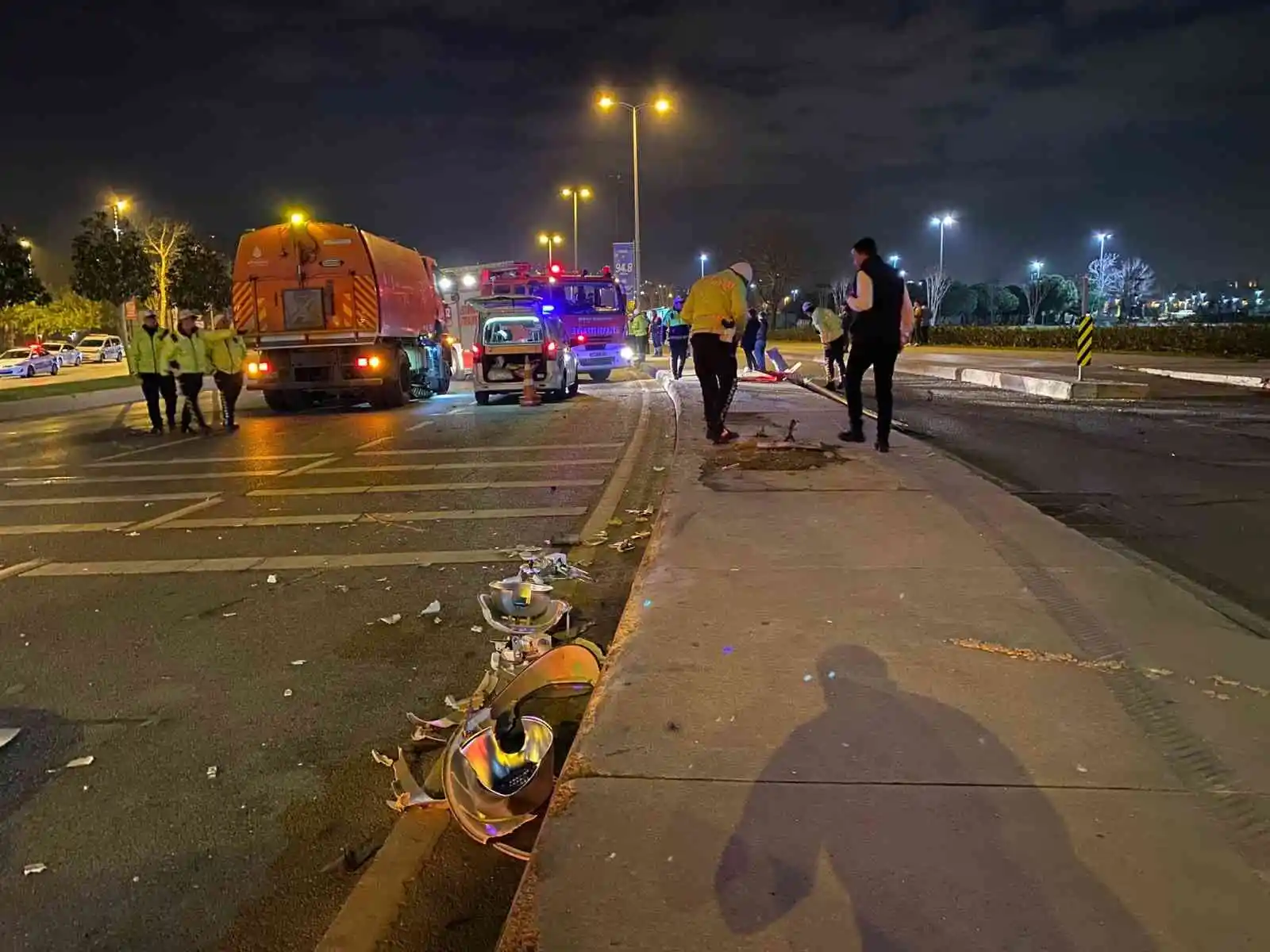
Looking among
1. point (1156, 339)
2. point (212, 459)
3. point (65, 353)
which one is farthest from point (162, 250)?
point (1156, 339)

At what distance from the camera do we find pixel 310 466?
1062 centimetres

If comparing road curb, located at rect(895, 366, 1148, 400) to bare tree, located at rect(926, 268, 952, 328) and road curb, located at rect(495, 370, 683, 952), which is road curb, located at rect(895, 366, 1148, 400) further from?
bare tree, located at rect(926, 268, 952, 328)

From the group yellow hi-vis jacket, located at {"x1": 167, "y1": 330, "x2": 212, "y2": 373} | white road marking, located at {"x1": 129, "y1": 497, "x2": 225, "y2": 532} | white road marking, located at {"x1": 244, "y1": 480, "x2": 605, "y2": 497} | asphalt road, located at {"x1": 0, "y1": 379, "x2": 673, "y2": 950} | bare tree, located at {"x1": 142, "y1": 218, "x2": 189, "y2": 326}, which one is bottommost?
asphalt road, located at {"x1": 0, "y1": 379, "x2": 673, "y2": 950}

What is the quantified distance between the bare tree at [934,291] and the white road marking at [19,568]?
302 ft

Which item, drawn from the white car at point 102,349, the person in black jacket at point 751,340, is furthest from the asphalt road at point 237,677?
the white car at point 102,349

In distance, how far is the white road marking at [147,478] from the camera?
9.98 m

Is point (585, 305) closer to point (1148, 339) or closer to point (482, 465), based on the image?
point (482, 465)

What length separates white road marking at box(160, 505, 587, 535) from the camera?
24.9 feet

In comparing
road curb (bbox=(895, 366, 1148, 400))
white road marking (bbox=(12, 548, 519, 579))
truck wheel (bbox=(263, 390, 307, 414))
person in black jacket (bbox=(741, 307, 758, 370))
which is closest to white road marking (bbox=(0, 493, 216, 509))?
white road marking (bbox=(12, 548, 519, 579))

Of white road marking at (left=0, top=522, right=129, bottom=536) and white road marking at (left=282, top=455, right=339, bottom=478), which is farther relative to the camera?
white road marking at (left=282, top=455, right=339, bottom=478)

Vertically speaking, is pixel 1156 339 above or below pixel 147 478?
above

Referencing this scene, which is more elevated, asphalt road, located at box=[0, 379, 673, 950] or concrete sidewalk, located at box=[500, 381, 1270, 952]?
concrete sidewalk, located at box=[500, 381, 1270, 952]

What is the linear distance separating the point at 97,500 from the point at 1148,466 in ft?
33.5

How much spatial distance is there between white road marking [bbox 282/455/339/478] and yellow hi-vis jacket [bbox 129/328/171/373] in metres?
4.50
